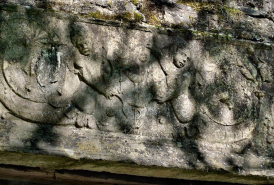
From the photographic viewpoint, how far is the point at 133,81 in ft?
10.2

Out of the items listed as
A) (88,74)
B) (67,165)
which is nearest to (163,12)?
(88,74)

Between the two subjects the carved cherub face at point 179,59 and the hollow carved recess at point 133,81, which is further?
the carved cherub face at point 179,59

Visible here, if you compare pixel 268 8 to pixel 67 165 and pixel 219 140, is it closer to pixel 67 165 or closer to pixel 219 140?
pixel 219 140

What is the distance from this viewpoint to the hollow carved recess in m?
2.93

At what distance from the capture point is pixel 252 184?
3.41 m

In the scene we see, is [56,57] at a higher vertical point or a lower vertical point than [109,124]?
higher

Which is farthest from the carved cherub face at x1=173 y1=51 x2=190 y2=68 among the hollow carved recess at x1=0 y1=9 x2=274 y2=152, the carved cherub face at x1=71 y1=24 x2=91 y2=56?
the carved cherub face at x1=71 y1=24 x2=91 y2=56

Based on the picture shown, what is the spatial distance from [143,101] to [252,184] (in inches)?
43.5

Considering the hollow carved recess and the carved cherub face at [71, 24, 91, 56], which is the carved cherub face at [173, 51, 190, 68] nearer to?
the hollow carved recess

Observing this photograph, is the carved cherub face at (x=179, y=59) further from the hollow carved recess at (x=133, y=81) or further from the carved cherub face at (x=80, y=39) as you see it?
the carved cherub face at (x=80, y=39)

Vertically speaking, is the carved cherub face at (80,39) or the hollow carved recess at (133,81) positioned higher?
the carved cherub face at (80,39)

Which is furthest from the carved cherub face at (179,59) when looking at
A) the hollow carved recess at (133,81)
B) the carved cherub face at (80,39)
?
the carved cherub face at (80,39)

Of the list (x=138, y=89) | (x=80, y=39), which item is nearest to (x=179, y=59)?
(x=138, y=89)

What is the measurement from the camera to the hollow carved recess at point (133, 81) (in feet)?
9.60
